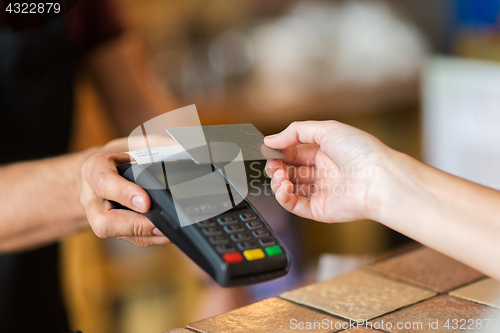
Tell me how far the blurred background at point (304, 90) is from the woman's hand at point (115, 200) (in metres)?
1.01

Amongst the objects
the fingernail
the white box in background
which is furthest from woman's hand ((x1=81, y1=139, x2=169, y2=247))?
the white box in background

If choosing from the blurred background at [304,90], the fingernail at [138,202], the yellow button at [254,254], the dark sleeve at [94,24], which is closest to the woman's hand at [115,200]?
the fingernail at [138,202]

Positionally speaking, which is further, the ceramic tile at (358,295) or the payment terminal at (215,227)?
the ceramic tile at (358,295)

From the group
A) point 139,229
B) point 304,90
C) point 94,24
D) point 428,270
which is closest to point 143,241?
point 139,229

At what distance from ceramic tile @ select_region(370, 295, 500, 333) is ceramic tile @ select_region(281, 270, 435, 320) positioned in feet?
0.05

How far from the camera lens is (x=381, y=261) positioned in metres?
0.70

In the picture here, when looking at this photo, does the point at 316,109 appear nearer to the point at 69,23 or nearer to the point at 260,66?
the point at 260,66

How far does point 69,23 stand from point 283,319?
0.78 meters

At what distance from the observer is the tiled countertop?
503 millimetres

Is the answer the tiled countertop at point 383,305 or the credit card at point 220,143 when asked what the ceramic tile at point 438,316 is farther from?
the credit card at point 220,143

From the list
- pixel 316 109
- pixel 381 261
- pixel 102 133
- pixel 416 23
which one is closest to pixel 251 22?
pixel 316 109

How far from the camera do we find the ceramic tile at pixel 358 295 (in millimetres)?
543

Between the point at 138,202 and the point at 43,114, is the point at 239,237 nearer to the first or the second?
the point at 138,202

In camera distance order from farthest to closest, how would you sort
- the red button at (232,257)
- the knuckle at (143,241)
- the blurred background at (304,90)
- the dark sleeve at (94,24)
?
the blurred background at (304,90), the dark sleeve at (94,24), the knuckle at (143,241), the red button at (232,257)
